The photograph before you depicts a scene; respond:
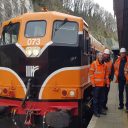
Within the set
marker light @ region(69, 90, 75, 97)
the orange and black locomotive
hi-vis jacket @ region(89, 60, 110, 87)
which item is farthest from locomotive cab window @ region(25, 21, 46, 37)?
hi-vis jacket @ region(89, 60, 110, 87)

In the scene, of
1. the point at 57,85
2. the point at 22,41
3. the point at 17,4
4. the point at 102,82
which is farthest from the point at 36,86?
the point at 17,4

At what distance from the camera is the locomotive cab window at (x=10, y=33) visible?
9898 millimetres

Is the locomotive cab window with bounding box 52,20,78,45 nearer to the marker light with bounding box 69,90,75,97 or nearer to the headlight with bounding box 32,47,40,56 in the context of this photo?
the headlight with bounding box 32,47,40,56

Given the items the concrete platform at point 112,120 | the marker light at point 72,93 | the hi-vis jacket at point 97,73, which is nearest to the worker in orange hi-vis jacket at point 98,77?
the hi-vis jacket at point 97,73

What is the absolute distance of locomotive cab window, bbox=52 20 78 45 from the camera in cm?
948

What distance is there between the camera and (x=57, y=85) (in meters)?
9.21

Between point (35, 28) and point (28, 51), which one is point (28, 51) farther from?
point (35, 28)

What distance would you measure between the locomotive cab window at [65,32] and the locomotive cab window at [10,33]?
105 centimetres

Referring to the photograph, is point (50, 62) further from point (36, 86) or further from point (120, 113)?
point (120, 113)

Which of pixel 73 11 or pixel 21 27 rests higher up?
pixel 73 11

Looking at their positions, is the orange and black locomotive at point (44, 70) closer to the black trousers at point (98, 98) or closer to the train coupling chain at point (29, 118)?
the train coupling chain at point (29, 118)

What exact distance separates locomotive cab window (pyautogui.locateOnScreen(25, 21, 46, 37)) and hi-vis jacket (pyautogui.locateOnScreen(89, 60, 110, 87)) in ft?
5.77

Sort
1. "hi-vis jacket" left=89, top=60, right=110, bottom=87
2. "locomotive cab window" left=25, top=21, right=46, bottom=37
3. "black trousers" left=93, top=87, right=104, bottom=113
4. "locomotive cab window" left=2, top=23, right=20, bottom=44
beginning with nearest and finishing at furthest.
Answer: "locomotive cab window" left=25, top=21, right=46, bottom=37 < "locomotive cab window" left=2, top=23, right=20, bottom=44 < "hi-vis jacket" left=89, top=60, right=110, bottom=87 < "black trousers" left=93, top=87, right=104, bottom=113

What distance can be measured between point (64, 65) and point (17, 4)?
27.0 m
